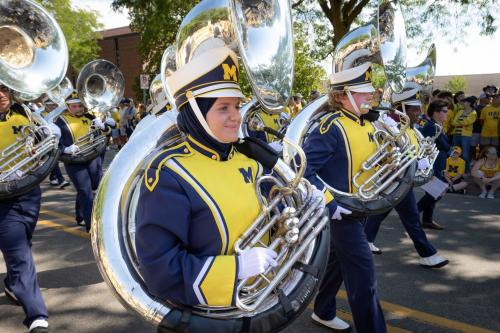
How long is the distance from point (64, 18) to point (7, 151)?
29419mm

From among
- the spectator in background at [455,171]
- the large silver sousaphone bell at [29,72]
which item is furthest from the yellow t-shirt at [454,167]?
the large silver sousaphone bell at [29,72]

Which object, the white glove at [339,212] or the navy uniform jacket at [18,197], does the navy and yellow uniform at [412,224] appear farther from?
the navy uniform jacket at [18,197]

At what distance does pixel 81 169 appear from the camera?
19.5ft

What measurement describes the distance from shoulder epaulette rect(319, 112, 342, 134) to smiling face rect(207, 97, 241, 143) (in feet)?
4.48

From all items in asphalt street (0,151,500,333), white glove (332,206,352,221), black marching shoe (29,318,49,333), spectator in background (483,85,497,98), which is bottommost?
asphalt street (0,151,500,333)

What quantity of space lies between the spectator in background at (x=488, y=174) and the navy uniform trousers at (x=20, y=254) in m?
7.20

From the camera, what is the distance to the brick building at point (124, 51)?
126 ft

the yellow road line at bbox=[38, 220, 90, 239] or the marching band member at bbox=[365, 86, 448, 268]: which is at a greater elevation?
the marching band member at bbox=[365, 86, 448, 268]

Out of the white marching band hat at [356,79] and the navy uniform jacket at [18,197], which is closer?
the white marching band hat at [356,79]

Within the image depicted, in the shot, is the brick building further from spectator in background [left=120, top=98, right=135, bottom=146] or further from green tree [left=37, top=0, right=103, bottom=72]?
spectator in background [left=120, top=98, right=135, bottom=146]

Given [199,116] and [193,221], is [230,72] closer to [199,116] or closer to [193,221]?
[199,116]

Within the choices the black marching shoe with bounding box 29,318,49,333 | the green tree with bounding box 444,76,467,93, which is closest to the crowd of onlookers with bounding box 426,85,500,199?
the black marching shoe with bounding box 29,318,49,333

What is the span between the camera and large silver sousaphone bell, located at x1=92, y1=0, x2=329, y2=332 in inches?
64.6

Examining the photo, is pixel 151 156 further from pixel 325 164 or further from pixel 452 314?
pixel 452 314
